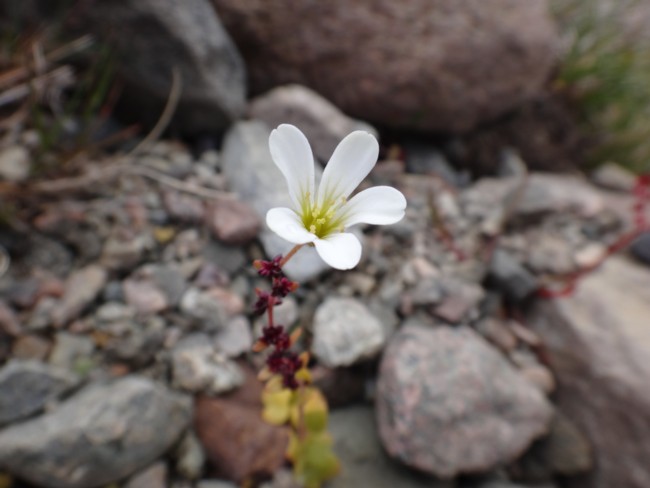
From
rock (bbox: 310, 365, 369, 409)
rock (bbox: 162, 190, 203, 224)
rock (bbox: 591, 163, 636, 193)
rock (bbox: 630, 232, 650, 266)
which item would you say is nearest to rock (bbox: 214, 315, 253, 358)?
rock (bbox: 310, 365, 369, 409)

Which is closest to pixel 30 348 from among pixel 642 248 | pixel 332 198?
pixel 332 198

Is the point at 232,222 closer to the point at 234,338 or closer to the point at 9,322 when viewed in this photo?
the point at 234,338

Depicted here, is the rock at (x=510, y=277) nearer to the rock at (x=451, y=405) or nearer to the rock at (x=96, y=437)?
the rock at (x=451, y=405)

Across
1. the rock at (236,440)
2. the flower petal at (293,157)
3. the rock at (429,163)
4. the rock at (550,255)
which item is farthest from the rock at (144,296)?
the rock at (550,255)

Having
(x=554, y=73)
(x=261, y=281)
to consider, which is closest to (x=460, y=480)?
(x=261, y=281)

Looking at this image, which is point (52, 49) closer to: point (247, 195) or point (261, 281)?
point (247, 195)

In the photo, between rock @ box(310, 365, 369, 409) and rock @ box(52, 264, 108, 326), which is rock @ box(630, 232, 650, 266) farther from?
rock @ box(52, 264, 108, 326)
